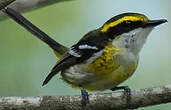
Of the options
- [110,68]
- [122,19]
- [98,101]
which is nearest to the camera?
[98,101]

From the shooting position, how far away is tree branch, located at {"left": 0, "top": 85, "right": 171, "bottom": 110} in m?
4.10

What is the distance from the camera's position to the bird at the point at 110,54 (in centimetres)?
470

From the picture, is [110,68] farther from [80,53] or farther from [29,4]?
[29,4]

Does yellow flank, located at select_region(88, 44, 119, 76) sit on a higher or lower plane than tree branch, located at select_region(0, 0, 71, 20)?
lower

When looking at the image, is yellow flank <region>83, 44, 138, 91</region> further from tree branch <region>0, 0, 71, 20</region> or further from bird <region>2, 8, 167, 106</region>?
tree branch <region>0, 0, 71, 20</region>

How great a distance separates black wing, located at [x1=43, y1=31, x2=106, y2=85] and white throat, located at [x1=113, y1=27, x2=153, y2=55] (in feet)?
0.66

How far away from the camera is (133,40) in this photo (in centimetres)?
471

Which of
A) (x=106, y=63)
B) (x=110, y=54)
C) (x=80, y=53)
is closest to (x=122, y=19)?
(x=110, y=54)

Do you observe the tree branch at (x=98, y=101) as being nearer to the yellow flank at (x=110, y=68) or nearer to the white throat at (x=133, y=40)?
the yellow flank at (x=110, y=68)

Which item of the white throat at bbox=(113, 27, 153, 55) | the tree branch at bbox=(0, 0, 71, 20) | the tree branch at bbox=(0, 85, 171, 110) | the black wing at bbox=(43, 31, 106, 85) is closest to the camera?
the tree branch at bbox=(0, 85, 171, 110)

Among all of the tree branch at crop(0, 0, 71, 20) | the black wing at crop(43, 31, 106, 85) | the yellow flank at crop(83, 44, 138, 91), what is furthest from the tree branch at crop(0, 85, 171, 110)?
the tree branch at crop(0, 0, 71, 20)

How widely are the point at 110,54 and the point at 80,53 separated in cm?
42

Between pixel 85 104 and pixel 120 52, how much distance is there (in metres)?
0.75

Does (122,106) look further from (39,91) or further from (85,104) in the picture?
(39,91)
